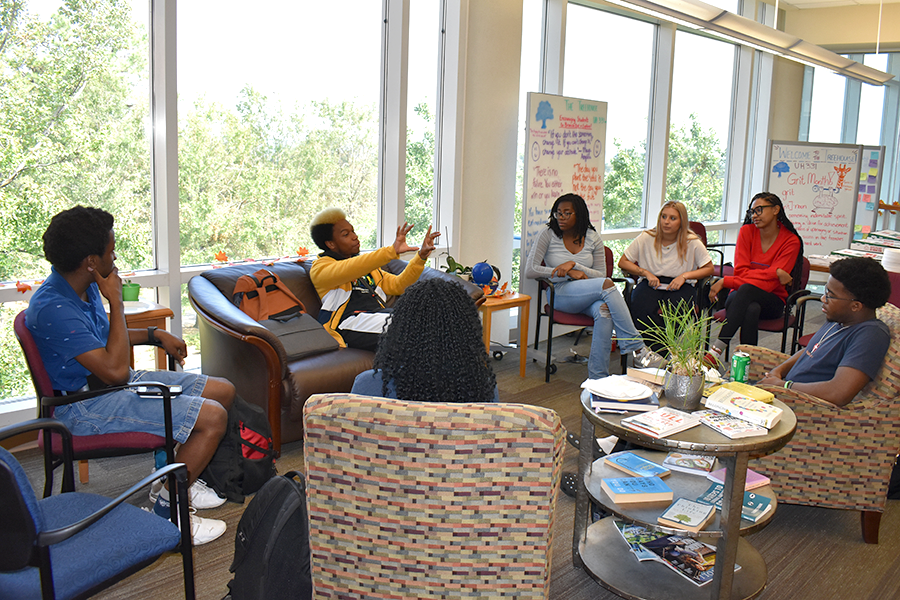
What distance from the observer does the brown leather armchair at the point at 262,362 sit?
3.26m

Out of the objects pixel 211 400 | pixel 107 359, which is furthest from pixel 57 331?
pixel 211 400

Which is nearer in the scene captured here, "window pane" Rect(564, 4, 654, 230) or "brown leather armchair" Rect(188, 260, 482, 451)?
"brown leather armchair" Rect(188, 260, 482, 451)

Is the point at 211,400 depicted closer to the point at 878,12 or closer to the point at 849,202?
the point at 849,202

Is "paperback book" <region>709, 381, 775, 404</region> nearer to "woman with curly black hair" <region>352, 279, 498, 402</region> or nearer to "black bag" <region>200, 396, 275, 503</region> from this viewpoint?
"woman with curly black hair" <region>352, 279, 498, 402</region>

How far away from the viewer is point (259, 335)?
3203 mm

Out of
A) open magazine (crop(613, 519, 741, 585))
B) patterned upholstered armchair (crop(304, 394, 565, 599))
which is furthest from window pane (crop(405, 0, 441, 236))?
patterned upholstered armchair (crop(304, 394, 565, 599))

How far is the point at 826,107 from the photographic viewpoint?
8953 mm

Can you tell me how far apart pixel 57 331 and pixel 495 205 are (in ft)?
11.7

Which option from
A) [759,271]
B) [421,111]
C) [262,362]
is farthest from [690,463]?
[421,111]

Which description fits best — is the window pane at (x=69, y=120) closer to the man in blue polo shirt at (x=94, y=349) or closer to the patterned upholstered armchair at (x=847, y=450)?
the man in blue polo shirt at (x=94, y=349)

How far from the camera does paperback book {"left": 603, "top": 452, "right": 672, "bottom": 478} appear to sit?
102 inches

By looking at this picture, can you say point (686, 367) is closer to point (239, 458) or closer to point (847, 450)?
point (847, 450)

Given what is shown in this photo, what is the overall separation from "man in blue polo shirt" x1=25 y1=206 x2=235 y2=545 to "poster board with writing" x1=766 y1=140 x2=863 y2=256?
282 inches

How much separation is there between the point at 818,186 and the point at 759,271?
3.58 meters
